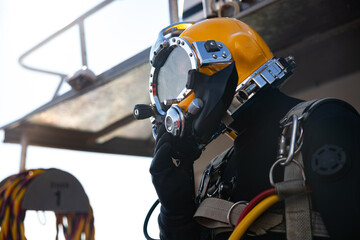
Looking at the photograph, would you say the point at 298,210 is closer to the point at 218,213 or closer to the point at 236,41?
the point at 218,213

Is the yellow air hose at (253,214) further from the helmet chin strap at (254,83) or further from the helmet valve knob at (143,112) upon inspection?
the helmet valve knob at (143,112)

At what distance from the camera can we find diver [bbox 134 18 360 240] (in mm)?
790

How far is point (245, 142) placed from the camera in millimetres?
1059

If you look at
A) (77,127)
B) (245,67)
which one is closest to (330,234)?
(245,67)

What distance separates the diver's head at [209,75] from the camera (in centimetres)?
98

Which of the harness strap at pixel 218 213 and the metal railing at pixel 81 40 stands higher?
the metal railing at pixel 81 40

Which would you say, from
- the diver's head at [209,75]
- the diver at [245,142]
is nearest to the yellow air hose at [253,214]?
the diver at [245,142]

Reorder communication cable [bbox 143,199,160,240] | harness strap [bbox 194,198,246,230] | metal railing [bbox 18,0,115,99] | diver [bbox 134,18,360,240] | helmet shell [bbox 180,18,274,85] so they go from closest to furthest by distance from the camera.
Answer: diver [bbox 134,18,360,240], harness strap [bbox 194,198,246,230], helmet shell [bbox 180,18,274,85], communication cable [bbox 143,199,160,240], metal railing [bbox 18,0,115,99]

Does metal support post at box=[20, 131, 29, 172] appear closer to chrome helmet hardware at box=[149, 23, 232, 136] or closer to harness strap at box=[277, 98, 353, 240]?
chrome helmet hardware at box=[149, 23, 232, 136]

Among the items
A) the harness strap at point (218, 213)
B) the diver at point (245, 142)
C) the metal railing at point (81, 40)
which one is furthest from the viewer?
the metal railing at point (81, 40)

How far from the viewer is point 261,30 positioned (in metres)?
2.13

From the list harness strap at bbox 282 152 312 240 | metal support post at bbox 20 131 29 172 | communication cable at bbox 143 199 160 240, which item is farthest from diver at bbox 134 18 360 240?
metal support post at bbox 20 131 29 172

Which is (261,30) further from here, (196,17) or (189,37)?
(189,37)

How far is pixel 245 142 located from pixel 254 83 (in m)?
0.15
